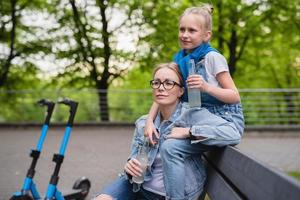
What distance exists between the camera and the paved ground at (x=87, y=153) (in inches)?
285

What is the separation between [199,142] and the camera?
115 inches

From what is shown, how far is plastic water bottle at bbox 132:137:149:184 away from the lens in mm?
3062

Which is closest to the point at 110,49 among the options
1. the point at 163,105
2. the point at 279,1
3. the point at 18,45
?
the point at 18,45

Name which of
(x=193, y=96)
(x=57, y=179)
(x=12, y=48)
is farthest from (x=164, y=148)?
(x=12, y=48)

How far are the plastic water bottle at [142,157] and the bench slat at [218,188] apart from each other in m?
0.43

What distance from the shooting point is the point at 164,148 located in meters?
2.91

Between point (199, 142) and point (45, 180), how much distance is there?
463 centimetres

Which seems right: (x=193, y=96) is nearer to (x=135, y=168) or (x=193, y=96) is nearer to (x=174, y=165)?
(x=174, y=165)

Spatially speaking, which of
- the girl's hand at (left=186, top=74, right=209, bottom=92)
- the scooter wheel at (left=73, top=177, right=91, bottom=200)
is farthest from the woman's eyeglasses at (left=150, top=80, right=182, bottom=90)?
the scooter wheel at (left=73, top=177, right=91, bottom=200)

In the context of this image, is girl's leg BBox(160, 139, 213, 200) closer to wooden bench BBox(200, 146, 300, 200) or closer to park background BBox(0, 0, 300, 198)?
wooden bench BBox(200, 146, 300, 200)

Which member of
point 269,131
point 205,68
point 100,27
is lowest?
point 269,131

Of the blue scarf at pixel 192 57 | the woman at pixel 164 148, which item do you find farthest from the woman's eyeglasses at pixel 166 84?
the blue scarf at pixel 192 57

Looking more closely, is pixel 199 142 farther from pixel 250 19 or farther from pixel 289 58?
pixel 289 58

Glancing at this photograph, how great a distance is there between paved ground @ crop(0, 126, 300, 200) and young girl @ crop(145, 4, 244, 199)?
1.76 metres
